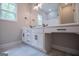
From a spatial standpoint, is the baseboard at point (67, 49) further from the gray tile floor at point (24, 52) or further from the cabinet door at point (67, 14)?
the cabinet door at point (67, 14)

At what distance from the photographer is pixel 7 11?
4.31 ft

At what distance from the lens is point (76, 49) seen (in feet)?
4.11

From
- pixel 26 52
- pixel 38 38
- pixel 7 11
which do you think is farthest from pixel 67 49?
pixel 7 11

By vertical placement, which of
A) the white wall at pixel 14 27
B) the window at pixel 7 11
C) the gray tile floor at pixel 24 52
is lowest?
the gray tile floor at pixel 24 52

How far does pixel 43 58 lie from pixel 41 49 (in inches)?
4.1

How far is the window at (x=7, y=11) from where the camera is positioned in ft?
4.27

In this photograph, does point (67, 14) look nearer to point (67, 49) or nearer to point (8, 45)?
point (67, 49)

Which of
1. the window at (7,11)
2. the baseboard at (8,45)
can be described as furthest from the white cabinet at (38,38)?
the window at (7,11)

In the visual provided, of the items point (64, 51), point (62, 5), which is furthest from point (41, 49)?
point (62, 5)

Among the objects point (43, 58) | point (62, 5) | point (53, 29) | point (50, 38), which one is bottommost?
point (43, 58)

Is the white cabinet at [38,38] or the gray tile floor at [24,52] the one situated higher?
the white cabinet at [38,38]

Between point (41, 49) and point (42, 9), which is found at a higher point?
point (42, 9)

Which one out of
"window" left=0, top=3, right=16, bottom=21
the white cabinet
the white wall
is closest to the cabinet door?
the white cabinet

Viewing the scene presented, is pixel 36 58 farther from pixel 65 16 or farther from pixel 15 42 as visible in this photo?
pixel 65 16
